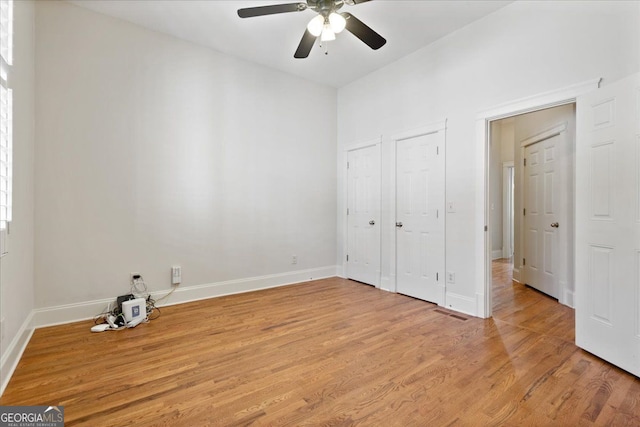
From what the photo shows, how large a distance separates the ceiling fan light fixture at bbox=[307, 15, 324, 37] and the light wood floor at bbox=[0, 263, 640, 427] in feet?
8.54

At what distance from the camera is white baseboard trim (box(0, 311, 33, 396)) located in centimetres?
192

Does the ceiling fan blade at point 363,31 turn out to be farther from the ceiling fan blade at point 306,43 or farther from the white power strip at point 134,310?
the white power strip at point 134,310

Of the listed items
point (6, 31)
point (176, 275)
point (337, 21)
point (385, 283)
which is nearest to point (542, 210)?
point (385, 283)

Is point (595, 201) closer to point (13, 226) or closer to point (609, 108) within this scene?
point (609, 108)

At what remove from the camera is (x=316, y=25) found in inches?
95.7

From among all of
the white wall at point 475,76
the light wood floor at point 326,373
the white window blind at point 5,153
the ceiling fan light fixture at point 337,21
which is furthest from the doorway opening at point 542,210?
the white window blind at point 5,153

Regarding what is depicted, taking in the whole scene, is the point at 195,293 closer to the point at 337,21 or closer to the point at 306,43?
the point at 306,43

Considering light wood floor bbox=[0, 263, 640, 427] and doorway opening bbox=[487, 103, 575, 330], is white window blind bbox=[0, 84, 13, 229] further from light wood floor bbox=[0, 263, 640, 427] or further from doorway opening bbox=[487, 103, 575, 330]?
doorway opening bbox=[487, 103, 575, 330]

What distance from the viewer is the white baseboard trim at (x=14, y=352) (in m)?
1.92

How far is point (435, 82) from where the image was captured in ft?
12.1

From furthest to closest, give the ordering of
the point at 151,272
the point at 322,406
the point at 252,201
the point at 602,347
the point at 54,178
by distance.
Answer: the point at 252,201 < the point at 151,272 < the point at 54,178 < the point at 602,347 < the point at 322,406

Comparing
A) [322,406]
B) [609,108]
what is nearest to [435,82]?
[609,108]

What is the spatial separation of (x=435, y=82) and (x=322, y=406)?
361 centimetres

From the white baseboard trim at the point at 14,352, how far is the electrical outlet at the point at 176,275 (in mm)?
1243
